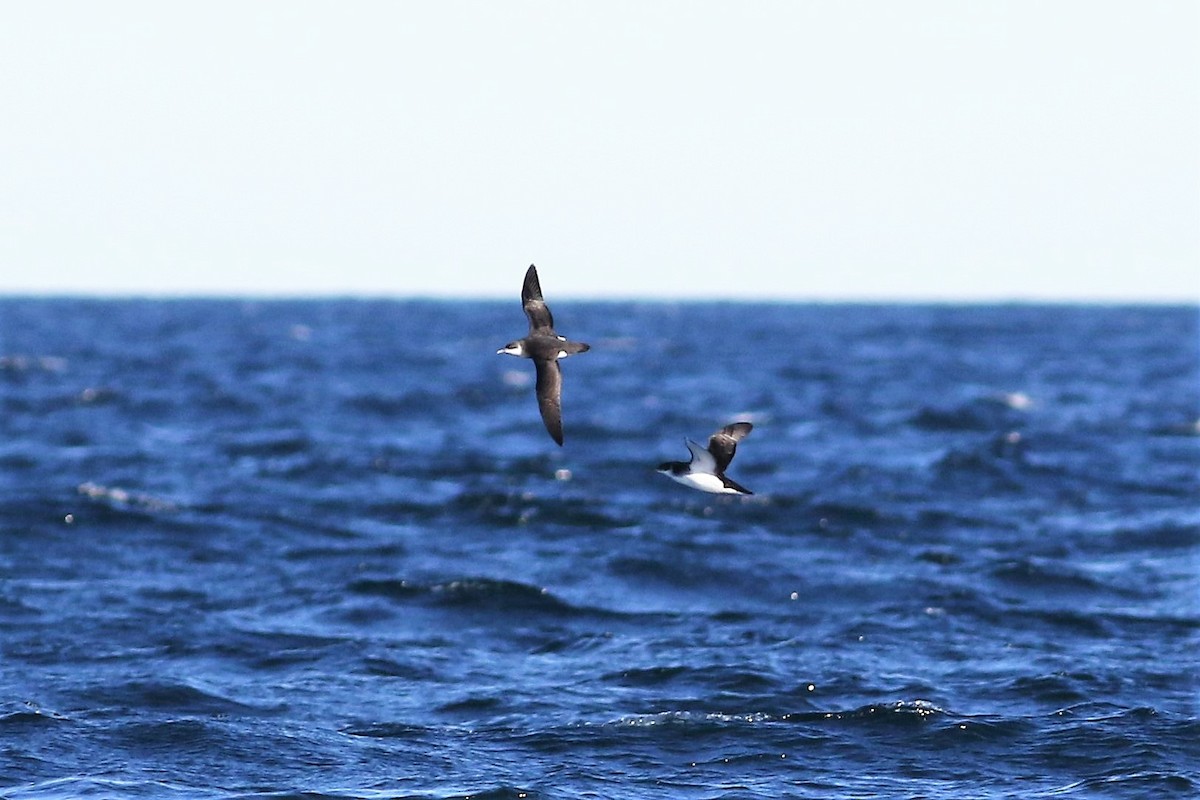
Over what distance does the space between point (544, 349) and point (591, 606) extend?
8.37m

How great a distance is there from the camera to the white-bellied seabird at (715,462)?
11711 millimetres

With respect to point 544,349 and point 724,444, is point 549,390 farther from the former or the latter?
point 724,444

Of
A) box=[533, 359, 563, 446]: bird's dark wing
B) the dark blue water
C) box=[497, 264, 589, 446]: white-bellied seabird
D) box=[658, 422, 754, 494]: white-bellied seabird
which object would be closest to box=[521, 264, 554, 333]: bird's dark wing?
box=[497, 264, 589, 446]: white-bellied seabird

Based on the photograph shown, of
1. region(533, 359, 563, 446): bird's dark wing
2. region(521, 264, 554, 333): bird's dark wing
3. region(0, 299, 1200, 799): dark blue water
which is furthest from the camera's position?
region(0, 299, 1200, 799): dark blue water

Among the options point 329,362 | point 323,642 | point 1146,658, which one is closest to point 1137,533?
point 1146,658

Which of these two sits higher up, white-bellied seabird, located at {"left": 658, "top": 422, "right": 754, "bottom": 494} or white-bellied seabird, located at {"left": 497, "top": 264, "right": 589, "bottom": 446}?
white-bellied seabird, located at {"left": 497, "top": 264, "right": 589, "bottom": 446}

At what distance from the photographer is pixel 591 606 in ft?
63.6

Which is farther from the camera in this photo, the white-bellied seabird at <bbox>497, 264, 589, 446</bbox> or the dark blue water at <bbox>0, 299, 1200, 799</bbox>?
the dark blue water at <bbox>0, 299, 1200, 799</bbox>

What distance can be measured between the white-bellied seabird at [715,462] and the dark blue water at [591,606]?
8.46 ft

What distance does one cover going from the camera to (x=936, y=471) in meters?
30.6

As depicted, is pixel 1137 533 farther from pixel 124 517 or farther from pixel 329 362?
pixel 329 362

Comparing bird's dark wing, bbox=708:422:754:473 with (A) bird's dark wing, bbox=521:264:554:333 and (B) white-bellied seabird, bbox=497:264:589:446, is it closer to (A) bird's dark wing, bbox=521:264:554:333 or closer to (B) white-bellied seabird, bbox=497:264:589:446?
(B) white-bellied seabird, bbox=497:264:589:446

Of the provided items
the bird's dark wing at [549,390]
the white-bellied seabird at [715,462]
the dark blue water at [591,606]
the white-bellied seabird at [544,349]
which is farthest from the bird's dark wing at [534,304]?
the dark blue water at [591,606]

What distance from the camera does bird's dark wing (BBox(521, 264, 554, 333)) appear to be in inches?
466
